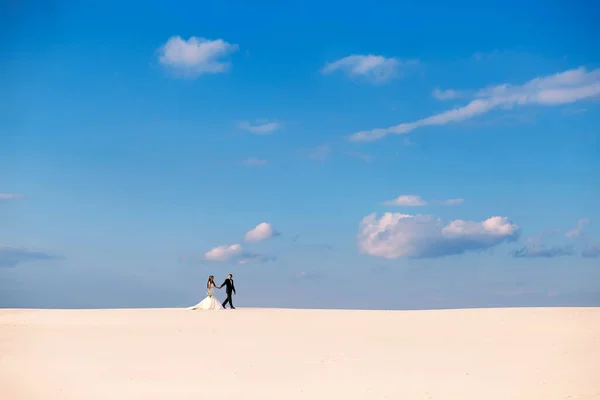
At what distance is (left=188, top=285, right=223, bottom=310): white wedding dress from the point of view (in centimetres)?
3306

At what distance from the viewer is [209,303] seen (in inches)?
1308

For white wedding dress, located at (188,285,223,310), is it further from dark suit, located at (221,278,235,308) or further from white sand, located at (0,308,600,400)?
white sand, located at (0,308,600,400)

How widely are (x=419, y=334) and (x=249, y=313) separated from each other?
9531mm

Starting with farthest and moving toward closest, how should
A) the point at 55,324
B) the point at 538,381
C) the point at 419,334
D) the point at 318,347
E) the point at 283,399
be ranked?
the point at 55,324
the point at 419,334
the point at 318,347
the point at 538,381
the point at 283,399

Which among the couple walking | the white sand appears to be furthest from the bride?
the white sand

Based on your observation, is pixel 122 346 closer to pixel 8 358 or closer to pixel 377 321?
pixel 8 358

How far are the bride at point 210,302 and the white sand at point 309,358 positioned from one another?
547 centimetres

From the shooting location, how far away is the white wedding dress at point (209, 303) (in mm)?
33062

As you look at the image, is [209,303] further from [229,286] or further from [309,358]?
[309,358]

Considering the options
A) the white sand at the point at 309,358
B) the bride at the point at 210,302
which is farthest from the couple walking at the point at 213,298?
the white sand at the point at 309,358

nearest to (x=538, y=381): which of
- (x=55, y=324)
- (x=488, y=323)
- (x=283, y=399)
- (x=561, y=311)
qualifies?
(x=283, y=399)

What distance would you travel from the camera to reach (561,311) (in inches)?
1093

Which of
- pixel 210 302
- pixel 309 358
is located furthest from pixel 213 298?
pixel 309 358

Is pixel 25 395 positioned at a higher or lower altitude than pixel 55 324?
lower
